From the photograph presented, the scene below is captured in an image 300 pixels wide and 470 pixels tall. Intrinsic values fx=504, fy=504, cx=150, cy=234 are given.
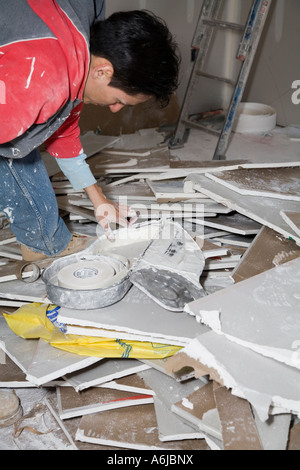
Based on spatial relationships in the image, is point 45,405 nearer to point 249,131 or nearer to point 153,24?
point 153,24

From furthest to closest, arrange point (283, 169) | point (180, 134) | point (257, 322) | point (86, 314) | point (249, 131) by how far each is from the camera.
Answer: point (249, 131), point (180, 134), point (283, 169), point (86, 314), point (257, 322)

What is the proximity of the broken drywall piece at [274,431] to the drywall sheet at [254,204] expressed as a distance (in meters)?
0.92

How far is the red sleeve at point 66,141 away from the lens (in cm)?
217

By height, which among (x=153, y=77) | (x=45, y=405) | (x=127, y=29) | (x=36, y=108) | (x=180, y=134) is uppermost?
(x=127, y=29)

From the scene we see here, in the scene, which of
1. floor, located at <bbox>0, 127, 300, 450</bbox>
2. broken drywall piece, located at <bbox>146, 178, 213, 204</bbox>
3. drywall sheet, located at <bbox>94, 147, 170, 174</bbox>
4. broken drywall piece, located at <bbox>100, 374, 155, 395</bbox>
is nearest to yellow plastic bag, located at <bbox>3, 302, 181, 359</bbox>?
broken drywall piece, located at <bbox>100, 374, 155, 395</bbox>

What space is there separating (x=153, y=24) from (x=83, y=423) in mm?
1347

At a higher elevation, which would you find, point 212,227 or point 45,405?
point 212,227

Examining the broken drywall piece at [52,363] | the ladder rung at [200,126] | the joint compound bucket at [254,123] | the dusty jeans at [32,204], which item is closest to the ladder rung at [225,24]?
the ladder rung at [200,126]

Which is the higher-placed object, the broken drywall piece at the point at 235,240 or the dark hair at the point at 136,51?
the dark hair at the point at 136,51

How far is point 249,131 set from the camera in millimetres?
3963

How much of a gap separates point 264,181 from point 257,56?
2.25 meters

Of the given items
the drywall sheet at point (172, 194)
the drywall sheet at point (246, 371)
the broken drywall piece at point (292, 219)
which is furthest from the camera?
the drywall sheet at point (172, 194)

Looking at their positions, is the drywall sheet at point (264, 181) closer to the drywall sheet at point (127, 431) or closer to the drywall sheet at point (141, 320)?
the drywall sheet at point (141, 320)

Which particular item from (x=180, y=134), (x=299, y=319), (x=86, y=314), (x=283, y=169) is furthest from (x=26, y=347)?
(x=180, y=134)
